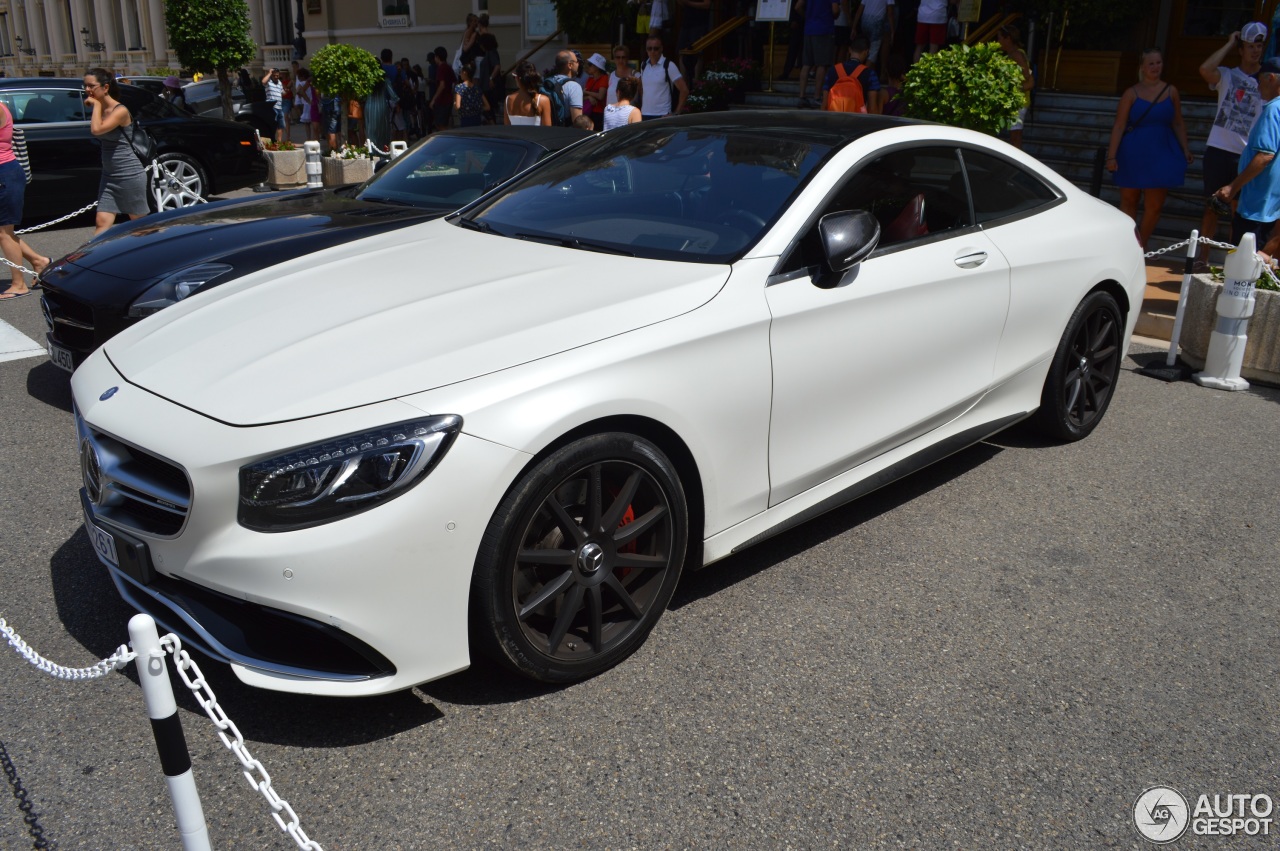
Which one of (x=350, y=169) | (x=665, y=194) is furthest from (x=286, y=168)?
(x=665, y=194)

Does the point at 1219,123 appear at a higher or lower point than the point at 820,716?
higher

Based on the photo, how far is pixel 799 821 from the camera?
8.88 feet

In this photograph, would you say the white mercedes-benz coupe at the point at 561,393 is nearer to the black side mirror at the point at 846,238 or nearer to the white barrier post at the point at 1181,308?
the black side mirror at the point at 846,238

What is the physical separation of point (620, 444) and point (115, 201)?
7.31 meters

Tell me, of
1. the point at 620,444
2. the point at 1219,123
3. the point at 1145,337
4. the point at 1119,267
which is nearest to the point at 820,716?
the point at 620,444

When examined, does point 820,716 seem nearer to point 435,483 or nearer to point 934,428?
point 435,483

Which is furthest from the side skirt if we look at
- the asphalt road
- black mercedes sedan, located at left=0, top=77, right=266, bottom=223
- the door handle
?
black mercedes sedan, located at left=0, top=77, right=266, bottom=223

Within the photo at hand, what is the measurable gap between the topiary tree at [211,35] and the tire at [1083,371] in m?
19.4

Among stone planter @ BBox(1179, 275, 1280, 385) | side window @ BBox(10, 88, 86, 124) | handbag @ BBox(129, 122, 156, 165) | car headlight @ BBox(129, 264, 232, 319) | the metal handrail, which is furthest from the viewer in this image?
the metal handrail

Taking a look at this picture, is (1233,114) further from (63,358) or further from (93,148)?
(93,148)

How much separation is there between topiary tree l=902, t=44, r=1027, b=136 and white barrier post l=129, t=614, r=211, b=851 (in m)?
7.90

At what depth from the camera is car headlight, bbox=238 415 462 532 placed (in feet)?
8.79

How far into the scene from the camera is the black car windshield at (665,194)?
12.4ft

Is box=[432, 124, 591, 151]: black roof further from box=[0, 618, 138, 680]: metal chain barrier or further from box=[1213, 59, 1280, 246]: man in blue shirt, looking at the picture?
box=[0, 618, 138, 680]: metal chain barrier
